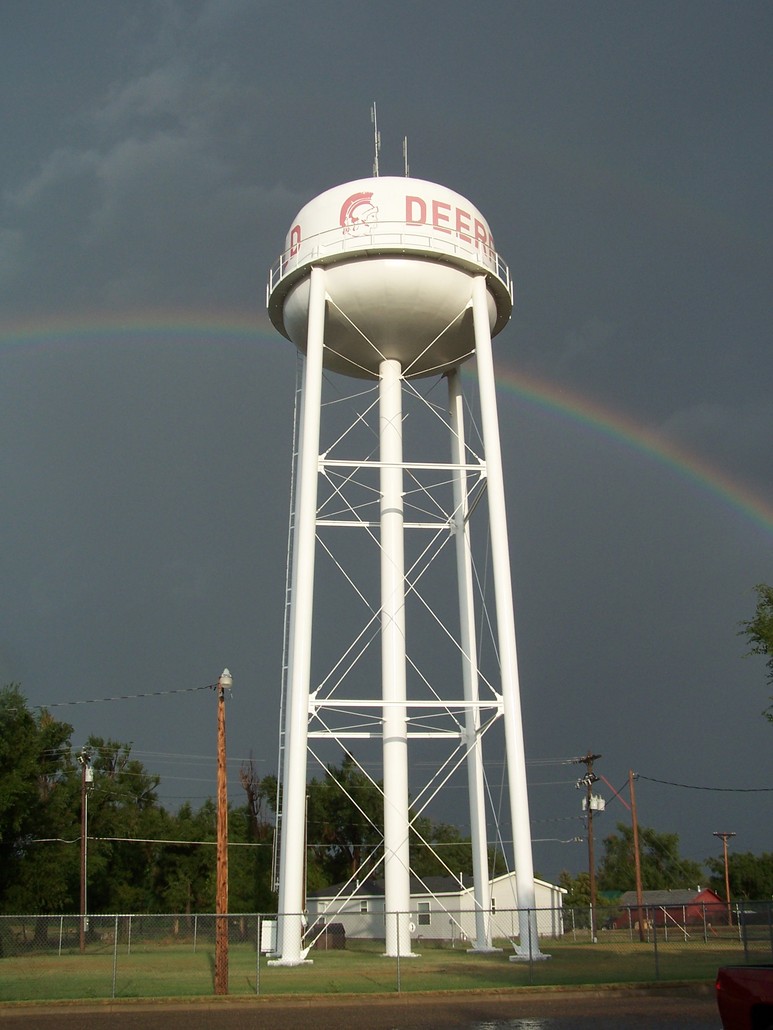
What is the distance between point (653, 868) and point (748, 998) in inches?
4155

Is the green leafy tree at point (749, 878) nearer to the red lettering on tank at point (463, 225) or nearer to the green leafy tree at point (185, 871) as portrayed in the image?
the green leafy tree at point (185, 871)

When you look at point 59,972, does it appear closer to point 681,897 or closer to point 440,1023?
point 440,1023

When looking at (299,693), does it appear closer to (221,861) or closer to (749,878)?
(221,861)

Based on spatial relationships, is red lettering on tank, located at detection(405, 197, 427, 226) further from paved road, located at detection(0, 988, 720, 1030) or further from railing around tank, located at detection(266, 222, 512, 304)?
paved road, located at detection(0, 988, 720, 1030)

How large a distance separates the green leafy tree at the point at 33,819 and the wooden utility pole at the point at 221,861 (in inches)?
919

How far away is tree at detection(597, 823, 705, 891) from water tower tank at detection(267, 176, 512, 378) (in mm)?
84955

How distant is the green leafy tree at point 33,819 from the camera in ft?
132

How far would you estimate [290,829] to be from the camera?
65.0 feet

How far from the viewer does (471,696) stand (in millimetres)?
23812

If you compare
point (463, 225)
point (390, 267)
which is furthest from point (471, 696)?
point (463, 225)

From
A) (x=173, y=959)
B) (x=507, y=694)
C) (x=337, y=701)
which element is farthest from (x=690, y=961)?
(x=173, y=959)

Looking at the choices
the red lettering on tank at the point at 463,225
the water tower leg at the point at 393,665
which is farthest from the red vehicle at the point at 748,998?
the red lettering on tank at the point at 463,225

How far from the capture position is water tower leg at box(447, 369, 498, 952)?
24.0 m

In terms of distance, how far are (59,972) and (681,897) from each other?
58078mm
